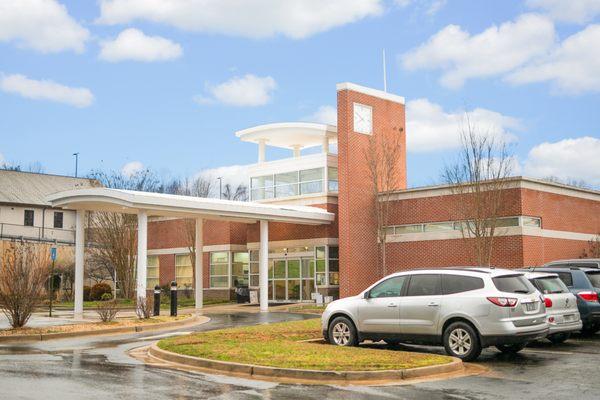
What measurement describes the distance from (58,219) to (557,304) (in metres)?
49.2

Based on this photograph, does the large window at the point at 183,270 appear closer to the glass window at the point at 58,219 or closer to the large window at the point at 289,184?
the large window at the point at 289,184

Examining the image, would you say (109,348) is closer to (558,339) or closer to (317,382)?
(317,382)

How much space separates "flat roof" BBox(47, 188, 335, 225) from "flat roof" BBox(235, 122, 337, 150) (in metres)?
4.86

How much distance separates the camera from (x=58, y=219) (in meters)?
56.9

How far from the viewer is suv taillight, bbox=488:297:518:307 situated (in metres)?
12.6

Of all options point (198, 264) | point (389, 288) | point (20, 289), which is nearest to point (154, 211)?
point (198, 264)

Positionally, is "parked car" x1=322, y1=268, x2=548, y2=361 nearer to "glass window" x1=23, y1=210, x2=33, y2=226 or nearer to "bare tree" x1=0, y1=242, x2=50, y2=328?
"bare tree" x1=0, y1=242, x2=50, y2=328

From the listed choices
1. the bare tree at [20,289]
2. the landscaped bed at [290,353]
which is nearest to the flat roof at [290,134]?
the bare tree at [20,289]

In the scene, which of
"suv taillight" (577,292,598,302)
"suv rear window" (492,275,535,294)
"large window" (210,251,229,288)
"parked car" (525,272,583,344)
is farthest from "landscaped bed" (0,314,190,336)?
"large window" (210,251,229,288)

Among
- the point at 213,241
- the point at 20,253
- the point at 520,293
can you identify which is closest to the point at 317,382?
the point at 520,293

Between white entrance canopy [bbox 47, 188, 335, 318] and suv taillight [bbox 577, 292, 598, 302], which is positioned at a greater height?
white entrance canopy [bbox 47, 188, 335, 318]

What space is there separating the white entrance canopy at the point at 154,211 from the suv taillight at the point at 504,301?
13.9m

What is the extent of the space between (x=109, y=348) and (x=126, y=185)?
122 ft

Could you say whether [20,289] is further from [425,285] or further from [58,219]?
[58,219]
